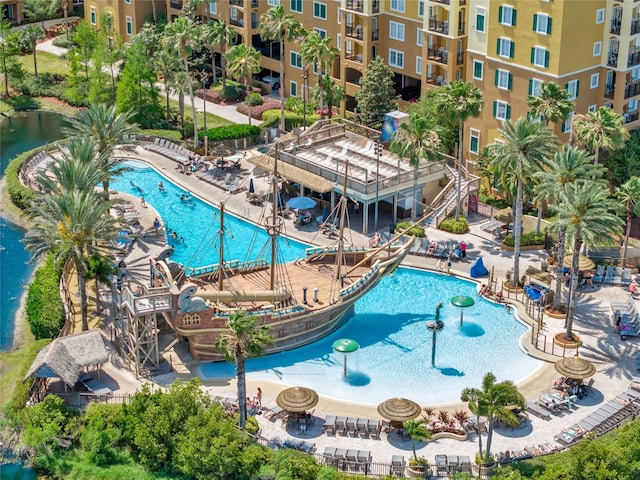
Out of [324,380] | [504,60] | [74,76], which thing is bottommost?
[324,380]

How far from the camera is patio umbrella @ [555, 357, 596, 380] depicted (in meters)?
67.1

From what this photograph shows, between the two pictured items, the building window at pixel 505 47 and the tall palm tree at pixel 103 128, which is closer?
the tall palm tree at pixel 103 128

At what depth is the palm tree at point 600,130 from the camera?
81.2 m

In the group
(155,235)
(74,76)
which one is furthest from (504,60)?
(74,76)

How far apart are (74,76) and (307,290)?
50.4m

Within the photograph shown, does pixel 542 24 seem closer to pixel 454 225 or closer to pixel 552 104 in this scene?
pixel 552 104

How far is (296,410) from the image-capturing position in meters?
64.3

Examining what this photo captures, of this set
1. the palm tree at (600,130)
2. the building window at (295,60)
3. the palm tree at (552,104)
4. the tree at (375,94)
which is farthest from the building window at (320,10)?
the palm tree at (600,130)

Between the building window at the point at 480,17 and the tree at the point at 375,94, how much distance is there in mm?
12248

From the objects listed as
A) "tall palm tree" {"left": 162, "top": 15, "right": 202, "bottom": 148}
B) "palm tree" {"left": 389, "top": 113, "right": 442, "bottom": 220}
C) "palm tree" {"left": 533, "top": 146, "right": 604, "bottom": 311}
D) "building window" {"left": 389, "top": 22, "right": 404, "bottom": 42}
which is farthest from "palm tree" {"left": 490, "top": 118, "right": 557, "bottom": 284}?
"tall palm tree" {"left": 162, "top": 15, "right": 202, "bottom": 148}

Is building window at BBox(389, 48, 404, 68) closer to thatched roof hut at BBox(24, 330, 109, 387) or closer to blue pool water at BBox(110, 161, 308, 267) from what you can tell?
blue pool water at BBox(110, 161, 308, 267)

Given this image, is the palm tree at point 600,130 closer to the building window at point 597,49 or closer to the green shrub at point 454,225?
the building window at point 597,49

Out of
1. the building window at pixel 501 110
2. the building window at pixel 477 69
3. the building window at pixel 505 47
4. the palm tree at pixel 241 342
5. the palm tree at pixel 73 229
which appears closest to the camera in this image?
the palm tree at pixel 241 342

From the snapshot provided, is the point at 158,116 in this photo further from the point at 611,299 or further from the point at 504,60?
the point at 611,299
